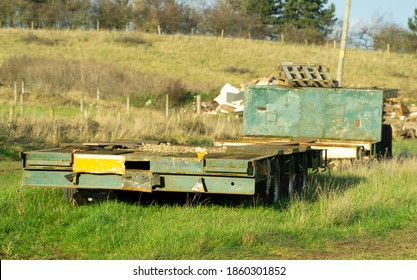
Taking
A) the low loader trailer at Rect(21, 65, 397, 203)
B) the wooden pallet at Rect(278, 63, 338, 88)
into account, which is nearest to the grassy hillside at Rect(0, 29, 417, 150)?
the wooden pallet at Rect(278, 63, 338, 88)

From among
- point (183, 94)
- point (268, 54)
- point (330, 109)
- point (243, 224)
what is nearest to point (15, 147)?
point (330, 109)

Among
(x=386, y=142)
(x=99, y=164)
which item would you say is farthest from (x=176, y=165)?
(x=386, y=142)

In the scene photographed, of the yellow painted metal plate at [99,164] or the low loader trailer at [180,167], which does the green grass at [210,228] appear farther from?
the yellow painted metal plate at [99,164]

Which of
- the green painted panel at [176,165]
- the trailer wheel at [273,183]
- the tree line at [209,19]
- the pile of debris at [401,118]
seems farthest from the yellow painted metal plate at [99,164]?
the tree line at [209,19]

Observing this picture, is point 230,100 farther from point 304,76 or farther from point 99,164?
point 99,164

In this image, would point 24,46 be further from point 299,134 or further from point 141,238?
point 141,238

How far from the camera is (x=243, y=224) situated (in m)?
10.2

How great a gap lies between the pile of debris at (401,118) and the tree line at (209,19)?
39.2m

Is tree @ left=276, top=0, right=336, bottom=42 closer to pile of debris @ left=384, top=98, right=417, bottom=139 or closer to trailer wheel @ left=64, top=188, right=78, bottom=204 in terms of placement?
pile of debris @ left=384, top=98, right=417, bottom=139

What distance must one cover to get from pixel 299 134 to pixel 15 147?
6.79m

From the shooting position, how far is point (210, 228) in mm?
9891

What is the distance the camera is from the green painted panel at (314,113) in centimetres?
1958

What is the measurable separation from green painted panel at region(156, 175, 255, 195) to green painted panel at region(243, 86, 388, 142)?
9071 millimetres

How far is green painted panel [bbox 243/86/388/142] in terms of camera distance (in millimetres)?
19578
